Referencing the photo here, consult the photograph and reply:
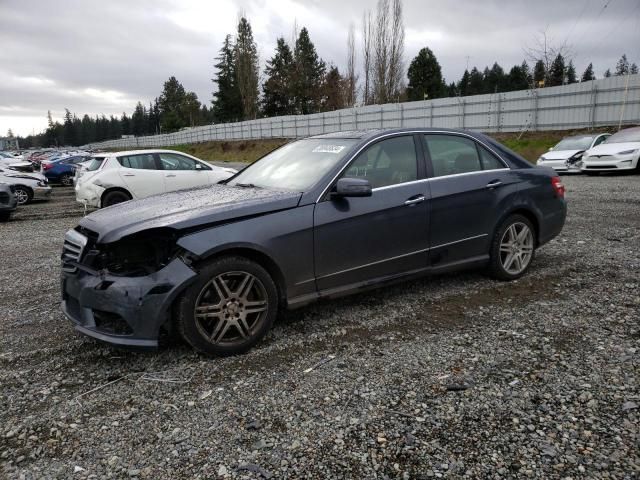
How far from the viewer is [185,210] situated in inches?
137

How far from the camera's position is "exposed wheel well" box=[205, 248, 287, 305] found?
3354 mm

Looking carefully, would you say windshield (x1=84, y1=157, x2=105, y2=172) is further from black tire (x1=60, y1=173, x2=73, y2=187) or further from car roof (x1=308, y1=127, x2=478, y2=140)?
black tire (x1=60, y1=173, x2=73, y2=187)

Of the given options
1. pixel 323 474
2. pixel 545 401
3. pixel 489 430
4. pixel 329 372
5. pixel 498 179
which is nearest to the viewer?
pixel 323 474

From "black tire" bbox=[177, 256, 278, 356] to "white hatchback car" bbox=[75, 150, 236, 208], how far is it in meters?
7.94

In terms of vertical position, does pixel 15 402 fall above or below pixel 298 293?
below

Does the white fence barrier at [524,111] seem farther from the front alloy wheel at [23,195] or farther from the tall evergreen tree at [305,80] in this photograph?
the tall evergreen tree at [305,80]

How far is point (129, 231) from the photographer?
3227 millimetres

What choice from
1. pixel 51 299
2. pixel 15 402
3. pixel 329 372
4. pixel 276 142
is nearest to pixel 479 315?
pixel 329 372

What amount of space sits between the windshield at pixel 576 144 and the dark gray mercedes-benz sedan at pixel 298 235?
14067 mm

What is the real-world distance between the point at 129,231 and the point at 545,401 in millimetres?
2871

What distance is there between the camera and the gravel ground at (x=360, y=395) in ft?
7.58

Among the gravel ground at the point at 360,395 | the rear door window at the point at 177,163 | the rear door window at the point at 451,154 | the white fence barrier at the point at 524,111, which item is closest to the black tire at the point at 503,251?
the gravel ground at the point at 360,395

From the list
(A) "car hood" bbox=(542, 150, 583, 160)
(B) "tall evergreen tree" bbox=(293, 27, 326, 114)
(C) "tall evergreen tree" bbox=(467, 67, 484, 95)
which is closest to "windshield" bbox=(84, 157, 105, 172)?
(A) "car hood" bbox=(542, 150, 583, 160)

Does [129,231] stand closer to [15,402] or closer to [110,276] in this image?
[110,276]
